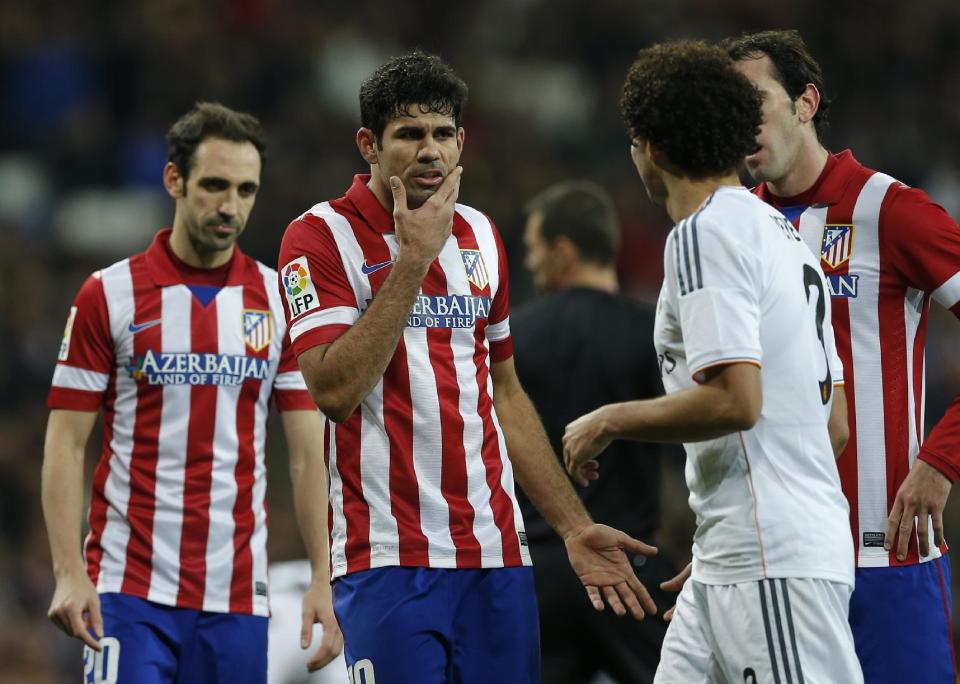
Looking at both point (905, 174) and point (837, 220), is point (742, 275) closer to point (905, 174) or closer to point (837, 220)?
point (837, 220)

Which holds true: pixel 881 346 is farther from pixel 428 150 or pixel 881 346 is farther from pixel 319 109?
pixel 319 109

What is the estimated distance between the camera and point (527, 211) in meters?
6.58

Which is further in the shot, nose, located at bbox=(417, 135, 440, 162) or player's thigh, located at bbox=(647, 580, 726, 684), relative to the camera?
nose, located at bbox=(417, 135, 440, 162)

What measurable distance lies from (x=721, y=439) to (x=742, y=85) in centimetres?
91

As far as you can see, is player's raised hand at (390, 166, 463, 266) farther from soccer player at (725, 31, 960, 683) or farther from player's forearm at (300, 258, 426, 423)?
soccer player at (725, 31, 960, 683)

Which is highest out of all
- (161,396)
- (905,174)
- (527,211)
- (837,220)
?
(905,174)

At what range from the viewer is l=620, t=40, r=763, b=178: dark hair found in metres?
3.68

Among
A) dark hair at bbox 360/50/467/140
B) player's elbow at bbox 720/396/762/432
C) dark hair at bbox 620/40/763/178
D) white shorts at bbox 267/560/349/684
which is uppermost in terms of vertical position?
dark hair at bbox 360/50/467/140

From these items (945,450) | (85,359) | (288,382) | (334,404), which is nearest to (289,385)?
(288,382)

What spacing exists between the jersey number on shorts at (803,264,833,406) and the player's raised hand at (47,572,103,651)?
250 cm

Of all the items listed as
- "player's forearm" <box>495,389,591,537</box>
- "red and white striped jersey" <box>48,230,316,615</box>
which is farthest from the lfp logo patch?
"red and white striped jersey" <box>48,230,316,615</box>

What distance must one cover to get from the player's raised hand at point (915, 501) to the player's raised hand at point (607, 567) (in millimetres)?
770

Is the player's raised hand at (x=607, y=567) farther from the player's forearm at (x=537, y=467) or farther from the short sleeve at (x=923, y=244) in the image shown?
the short sleeve at (x=923, y=244)

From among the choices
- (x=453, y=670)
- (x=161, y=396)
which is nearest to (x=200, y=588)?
(x=161, y=396)
